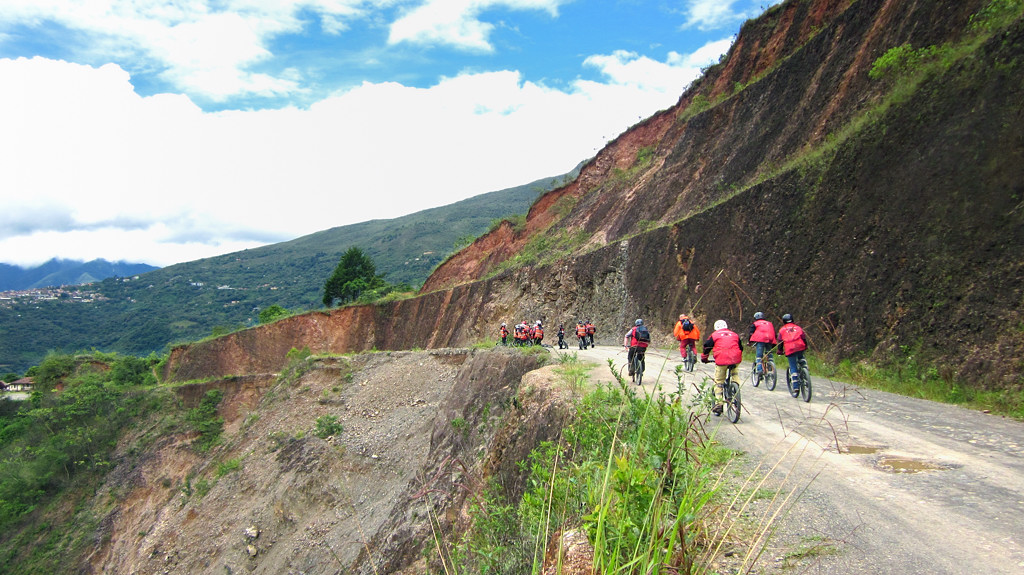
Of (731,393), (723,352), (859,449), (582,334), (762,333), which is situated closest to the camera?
(859,449)

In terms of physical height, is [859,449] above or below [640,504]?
below

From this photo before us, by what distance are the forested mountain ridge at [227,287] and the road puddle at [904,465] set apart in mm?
78153

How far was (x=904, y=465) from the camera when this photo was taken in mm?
5172

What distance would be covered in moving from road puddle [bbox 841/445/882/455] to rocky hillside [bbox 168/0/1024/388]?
1.17 metres

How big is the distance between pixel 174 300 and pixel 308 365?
122m

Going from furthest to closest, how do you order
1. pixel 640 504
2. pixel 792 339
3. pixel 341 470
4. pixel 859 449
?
pixel 341 470 < pixel 792 339 < pixel 859 449 < pixel 640 504

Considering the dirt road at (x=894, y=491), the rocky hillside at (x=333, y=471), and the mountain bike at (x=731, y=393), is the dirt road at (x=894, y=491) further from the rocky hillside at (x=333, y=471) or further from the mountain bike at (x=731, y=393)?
the rocky hillside at (x=333, y=471)

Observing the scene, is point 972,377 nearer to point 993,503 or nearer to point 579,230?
point 993,503

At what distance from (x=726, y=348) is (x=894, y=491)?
320 centimetres

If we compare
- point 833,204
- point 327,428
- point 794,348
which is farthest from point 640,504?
point 327,428

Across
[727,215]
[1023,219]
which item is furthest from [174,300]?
[1023,219]

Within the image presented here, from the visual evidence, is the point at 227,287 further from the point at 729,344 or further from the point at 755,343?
the point at 729,344

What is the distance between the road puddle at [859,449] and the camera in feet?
18.6

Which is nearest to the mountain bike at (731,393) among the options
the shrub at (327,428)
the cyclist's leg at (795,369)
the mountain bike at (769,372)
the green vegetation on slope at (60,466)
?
the cyclist's leg at (795,369)
